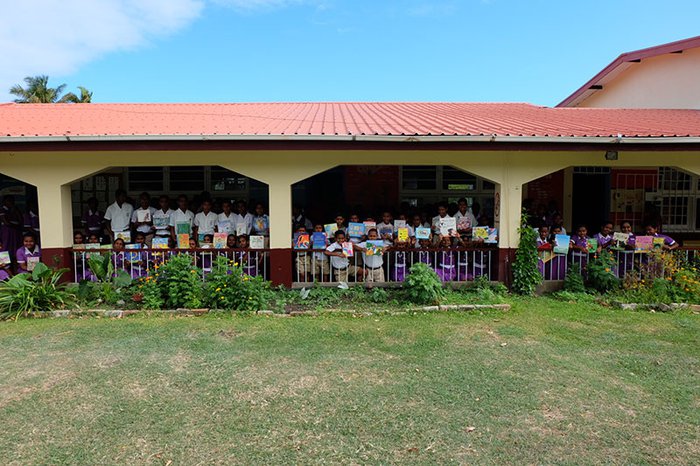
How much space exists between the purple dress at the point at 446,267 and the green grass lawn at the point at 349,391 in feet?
5.67

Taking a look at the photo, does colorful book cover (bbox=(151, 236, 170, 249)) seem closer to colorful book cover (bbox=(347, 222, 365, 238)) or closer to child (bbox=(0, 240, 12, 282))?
child (bbox=(0, 240, 12, 282))

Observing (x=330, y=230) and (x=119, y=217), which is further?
(x=119, y=217)

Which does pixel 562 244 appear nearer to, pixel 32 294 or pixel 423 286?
pixel 423 286

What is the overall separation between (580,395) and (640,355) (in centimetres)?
149

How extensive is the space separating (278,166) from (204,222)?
5.76ft

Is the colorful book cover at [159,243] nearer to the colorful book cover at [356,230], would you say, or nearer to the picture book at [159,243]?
the picture book at [159,243]

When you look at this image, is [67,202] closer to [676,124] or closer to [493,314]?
[493,314]

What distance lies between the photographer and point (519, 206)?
803cm

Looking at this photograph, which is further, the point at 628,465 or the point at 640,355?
the point at 640,355

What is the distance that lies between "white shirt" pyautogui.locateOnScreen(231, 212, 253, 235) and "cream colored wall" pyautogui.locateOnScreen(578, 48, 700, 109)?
38.0 ft

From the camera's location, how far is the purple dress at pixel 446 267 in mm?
8125

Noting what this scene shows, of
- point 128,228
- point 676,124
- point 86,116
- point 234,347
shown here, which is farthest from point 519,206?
point 86,116

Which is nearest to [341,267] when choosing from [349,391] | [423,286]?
[423,286]

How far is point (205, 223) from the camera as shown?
27.8ft
